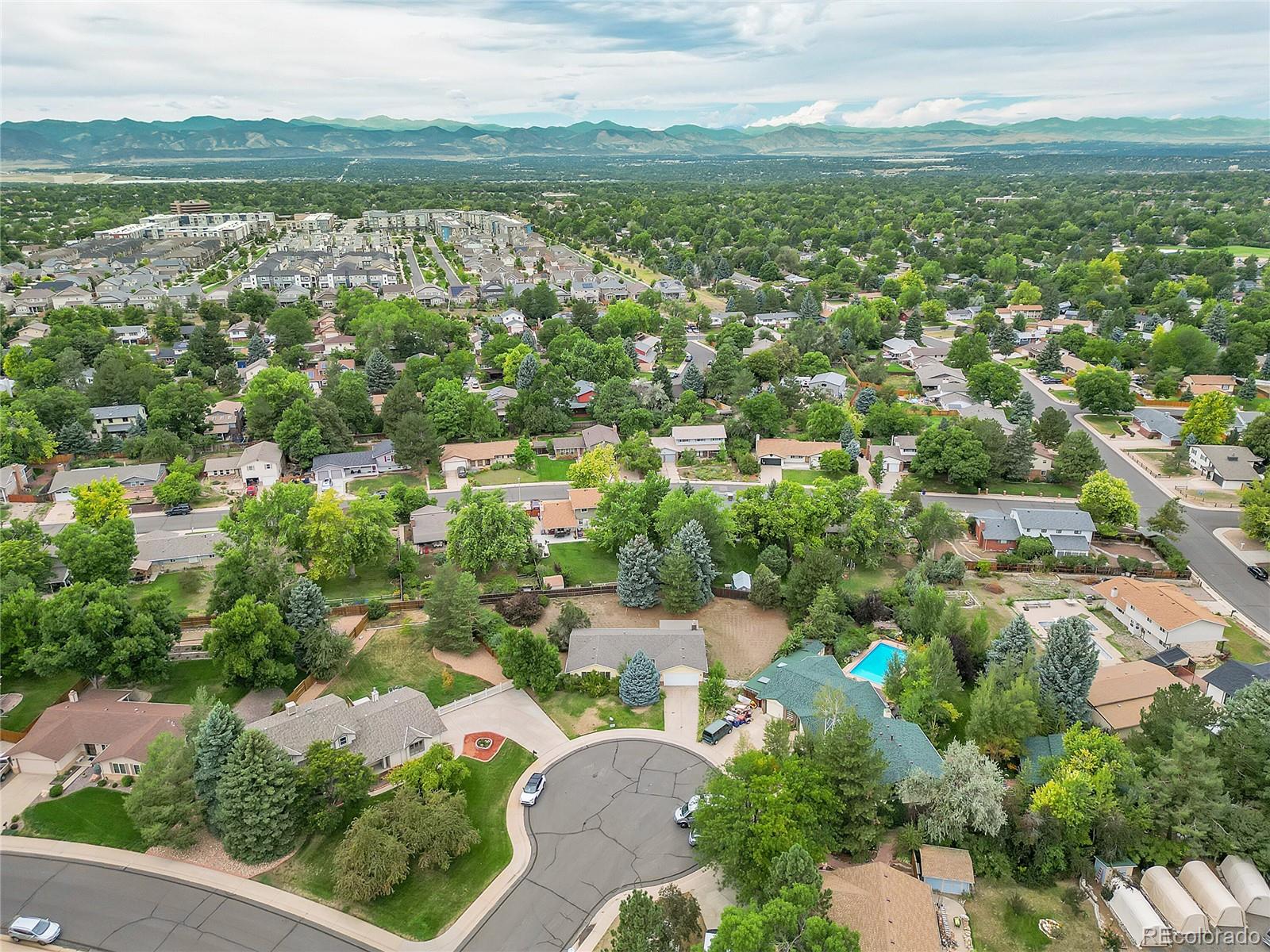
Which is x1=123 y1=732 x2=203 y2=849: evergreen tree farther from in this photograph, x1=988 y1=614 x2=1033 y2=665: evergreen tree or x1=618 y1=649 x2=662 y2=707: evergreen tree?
x1=988 y1=614 x2=1033 y2=665: evergreen tree

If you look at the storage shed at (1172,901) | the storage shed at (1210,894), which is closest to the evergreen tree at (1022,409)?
the storage shed at (1210,894)

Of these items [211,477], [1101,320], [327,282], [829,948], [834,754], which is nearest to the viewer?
[829,948]

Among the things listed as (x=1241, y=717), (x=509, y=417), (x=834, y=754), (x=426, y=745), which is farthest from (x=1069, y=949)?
(x=509, y=417)

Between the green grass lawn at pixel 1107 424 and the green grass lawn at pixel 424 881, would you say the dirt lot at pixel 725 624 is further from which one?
the green grass lawn at pixel 1107 424

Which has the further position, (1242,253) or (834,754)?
(1242,253)

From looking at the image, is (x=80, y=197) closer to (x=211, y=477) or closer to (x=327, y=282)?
(x=327, y=282)

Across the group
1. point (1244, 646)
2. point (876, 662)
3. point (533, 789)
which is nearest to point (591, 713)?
point (533, 789)

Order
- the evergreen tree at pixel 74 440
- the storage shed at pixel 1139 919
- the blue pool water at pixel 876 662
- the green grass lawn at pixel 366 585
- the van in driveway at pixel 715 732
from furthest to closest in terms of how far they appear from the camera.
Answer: the evergreen tree at pixel 74 440
the green grass lawn at pixel 366 585
the blue pool water at pixel 876 662
the van in driveway at pixel 715 732
the storage shed at pixel 1139 919
